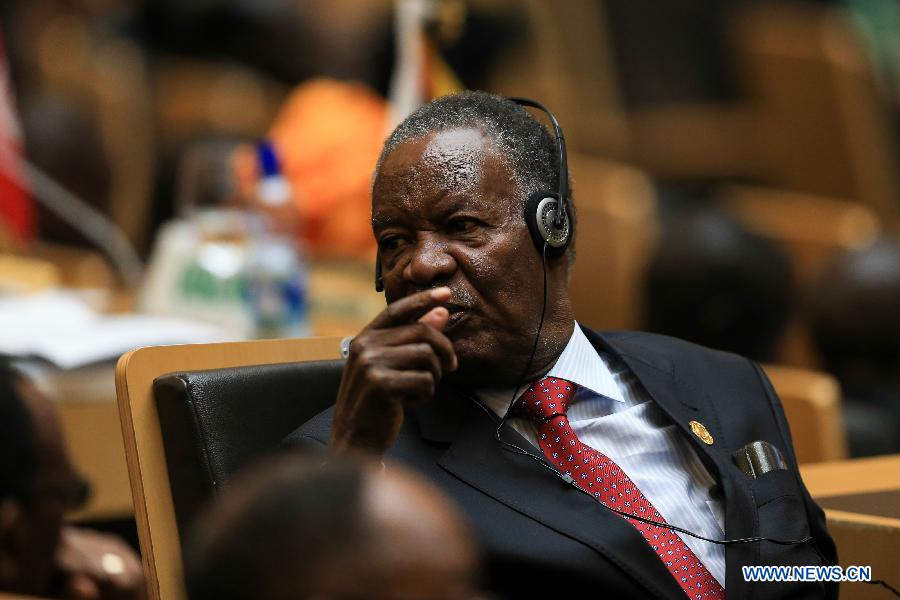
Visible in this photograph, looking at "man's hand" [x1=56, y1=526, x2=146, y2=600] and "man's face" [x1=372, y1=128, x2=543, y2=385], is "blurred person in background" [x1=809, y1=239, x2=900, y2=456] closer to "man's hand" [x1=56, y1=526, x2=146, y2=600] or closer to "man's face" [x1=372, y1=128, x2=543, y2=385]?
"man's face" [x1=372, y1=128, x2=543, y2=385]

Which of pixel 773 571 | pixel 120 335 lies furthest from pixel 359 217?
pixel 773 571

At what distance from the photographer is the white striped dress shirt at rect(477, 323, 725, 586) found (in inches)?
57.6

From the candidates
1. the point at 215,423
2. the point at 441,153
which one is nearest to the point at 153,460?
the point at 215,423

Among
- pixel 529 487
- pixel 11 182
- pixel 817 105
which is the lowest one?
pixel 529 487

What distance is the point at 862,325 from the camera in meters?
3.00

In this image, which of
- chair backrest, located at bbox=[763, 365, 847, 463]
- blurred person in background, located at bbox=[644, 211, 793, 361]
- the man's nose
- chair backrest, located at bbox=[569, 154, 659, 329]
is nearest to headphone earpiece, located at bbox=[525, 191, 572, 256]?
the man's nose

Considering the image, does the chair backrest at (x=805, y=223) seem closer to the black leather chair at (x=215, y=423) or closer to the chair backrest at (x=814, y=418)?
the chair backrest at (x=814, y=418)

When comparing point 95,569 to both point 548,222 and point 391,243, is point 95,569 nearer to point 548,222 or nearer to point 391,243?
point 391,243

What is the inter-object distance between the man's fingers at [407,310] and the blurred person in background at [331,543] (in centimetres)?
49

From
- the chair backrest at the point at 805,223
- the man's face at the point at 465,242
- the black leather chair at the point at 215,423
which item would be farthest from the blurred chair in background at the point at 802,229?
the black leather chair at the point at 215,423

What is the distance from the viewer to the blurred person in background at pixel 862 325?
293 centimetres

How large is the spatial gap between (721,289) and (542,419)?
6.41 ft

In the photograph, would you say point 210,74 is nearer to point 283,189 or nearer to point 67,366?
point 283,189

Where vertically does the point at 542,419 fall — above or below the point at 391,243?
below
